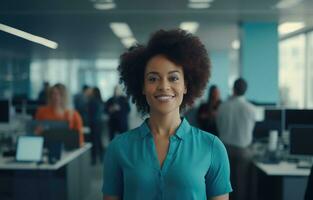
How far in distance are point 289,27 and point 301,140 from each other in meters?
5.69

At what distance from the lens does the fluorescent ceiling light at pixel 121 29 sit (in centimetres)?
883

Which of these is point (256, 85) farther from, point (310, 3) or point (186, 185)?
point (186, 185)

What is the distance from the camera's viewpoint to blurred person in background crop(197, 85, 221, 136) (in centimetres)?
628

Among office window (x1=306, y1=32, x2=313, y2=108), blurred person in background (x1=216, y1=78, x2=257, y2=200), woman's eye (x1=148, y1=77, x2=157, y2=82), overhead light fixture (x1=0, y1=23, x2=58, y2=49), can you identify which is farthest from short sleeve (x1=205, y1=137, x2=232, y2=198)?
office window (x1=306, y1=32, x2=313, y2=108)

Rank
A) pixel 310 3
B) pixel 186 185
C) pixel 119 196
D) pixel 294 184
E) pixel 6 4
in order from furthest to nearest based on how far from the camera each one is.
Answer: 1. pixel 310 3
2. pixel 6 4
3. pixel 294 184
4. pixel 119 196
5. pixel 186 185

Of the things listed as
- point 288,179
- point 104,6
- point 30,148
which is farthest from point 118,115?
point 288,179

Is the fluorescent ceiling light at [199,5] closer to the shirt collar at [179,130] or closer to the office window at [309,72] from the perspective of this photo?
the office window at [309,72]

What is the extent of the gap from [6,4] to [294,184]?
335cm

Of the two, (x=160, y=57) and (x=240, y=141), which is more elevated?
(x=160, y=57)

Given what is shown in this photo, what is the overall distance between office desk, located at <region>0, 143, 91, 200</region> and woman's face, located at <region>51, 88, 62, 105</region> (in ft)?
1.78

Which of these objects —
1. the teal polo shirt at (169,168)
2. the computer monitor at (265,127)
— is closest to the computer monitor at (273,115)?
the computer monitor at (265,127)

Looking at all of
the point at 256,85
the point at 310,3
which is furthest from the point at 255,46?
the point at 310,3

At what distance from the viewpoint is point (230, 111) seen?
4.90 metres

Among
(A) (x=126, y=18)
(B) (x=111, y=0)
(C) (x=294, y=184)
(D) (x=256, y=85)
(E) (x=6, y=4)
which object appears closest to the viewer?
(C) (x=294, y=184)
